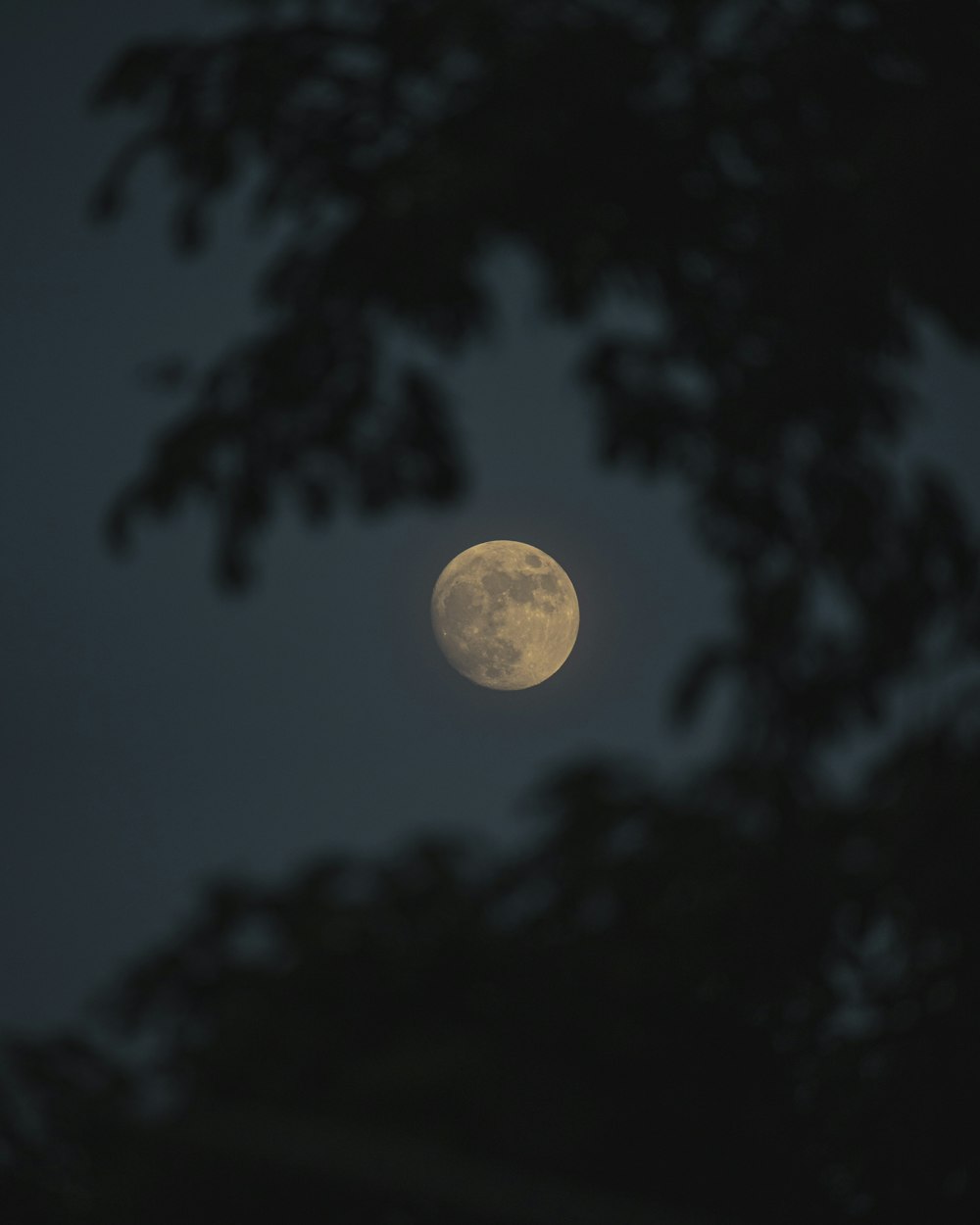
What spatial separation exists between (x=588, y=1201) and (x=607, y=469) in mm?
1998

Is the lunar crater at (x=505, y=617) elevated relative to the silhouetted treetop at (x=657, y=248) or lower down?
elevated

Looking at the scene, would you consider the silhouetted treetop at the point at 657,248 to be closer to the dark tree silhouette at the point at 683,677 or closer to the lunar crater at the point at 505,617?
the dark tree silhouette at the point at 683,677

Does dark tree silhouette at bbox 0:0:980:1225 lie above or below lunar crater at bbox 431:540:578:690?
below

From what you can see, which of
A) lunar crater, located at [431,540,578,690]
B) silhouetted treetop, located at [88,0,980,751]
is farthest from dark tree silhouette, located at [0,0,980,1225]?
lunar crater, located at [431,540,578,690]

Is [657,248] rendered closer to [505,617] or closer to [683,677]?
[683,677]

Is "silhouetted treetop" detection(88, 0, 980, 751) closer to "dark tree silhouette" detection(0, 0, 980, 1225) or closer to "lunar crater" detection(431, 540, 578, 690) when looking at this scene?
"dark tree silhouette" detection(0, 0, 980, 1225)

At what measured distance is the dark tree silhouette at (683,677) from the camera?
228 centimetres

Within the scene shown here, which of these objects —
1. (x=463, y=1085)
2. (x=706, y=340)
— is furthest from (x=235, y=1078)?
(x=706, y=340)

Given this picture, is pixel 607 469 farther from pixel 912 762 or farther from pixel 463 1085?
pixel 463 1085

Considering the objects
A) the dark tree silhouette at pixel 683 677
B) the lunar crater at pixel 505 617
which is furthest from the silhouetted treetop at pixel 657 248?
the lunar crater at pixel 505 617

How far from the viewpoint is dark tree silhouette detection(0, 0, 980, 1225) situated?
7.47ft

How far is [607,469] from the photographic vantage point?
3.29 meters

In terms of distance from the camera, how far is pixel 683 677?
2473mm

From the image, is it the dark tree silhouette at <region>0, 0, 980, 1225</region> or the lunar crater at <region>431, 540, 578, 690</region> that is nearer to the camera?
the dark tree silhouette at <region>0, 0, 980, 1225</region>
